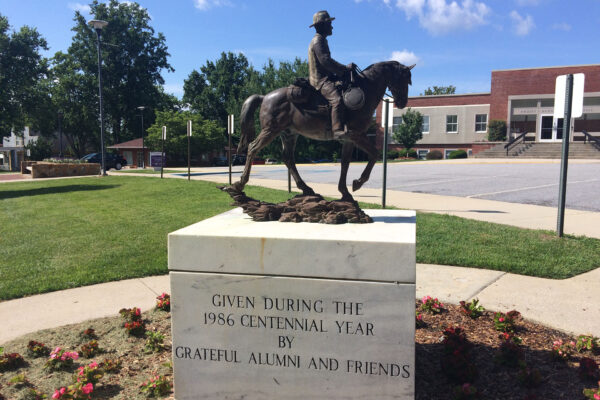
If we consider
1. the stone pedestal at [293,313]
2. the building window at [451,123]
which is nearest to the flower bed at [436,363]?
the stone pedestal at [293,313]

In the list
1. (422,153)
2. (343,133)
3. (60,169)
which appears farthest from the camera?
(422,153)

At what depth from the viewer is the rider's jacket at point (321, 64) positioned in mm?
4445

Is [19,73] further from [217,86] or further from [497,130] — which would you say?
[217,86]

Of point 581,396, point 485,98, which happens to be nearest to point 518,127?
point 485,98

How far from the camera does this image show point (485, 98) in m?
47.8

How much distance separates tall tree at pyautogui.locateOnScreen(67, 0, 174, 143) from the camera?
59406 millimetres

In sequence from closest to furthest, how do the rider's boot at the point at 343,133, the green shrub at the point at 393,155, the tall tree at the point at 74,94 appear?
the rider's boot at the point at 343,133 → the green shrub at the point at 393,155 → the tall tree at the point at 74,94

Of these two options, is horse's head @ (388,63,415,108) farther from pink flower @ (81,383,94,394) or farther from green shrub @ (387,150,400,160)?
green shrub @ (387,150,400,160)

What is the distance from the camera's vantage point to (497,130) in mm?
45219

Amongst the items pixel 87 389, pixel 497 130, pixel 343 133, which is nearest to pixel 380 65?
pixel 343 133

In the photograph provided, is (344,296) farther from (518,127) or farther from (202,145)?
(518,127)

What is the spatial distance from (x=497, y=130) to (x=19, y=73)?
41.0 meters

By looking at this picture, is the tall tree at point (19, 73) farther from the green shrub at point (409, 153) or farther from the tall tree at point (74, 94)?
the tall tree at point (74, 94)

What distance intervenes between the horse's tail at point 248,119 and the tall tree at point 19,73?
17.7 meters
